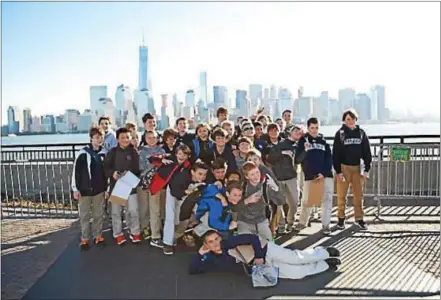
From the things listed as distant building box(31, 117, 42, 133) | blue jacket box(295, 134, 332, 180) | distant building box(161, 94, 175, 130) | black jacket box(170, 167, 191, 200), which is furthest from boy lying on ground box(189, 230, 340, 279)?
distant building box(31, 117, 42, 133)

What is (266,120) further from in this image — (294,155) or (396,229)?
(396,229)

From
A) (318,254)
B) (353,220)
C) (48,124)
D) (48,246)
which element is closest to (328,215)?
(353,220)

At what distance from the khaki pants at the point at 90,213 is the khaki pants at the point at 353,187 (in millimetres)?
3611

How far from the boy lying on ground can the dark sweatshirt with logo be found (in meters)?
1.78

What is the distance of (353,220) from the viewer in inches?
301

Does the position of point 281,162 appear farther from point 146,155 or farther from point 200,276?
point 200,276

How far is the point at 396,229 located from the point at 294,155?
6.46 ft

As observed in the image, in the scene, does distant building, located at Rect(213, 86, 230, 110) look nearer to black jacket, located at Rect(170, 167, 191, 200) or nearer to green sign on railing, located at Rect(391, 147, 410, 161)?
green sign on railing, located at Rect(391, 147, 410, 161)

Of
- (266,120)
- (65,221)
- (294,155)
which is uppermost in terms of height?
(266,120)

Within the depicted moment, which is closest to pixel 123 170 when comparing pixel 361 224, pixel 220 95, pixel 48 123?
pixel 361 224

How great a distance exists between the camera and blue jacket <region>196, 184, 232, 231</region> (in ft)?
18.4

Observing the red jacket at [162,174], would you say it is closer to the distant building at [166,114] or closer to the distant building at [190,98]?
the distant building at [166,114]

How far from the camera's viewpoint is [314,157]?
6855mm

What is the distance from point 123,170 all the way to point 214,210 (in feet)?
5.19
